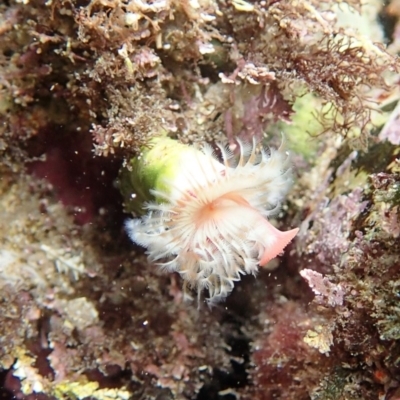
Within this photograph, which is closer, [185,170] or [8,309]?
[185,170]

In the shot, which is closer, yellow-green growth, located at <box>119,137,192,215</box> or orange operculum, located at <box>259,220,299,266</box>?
orange operculum, located at <box>259,220,299,266</box>

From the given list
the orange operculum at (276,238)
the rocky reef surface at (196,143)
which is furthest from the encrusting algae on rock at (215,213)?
the rocky reef surface at (196,143)

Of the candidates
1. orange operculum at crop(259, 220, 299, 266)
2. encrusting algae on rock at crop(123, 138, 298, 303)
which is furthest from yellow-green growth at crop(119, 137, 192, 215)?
orange operculum at crop(259, 220, 299, 266)

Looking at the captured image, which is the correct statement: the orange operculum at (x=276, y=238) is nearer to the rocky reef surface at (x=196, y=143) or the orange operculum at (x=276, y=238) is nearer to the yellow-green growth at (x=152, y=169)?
the rocky reef surface at (x=196, y=143)

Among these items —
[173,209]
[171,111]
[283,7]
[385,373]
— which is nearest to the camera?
[385,373]

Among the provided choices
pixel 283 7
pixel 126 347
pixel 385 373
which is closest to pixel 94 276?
pixel 126 347

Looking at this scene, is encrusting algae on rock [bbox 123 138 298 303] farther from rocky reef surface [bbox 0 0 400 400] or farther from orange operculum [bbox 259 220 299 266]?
rocky reef surface [bbox 0 0 400 400]

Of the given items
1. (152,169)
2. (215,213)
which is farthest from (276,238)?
(152,169)

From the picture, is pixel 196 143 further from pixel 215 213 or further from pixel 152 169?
pixel 215 213

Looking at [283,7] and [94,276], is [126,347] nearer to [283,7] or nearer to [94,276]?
[94,276]
